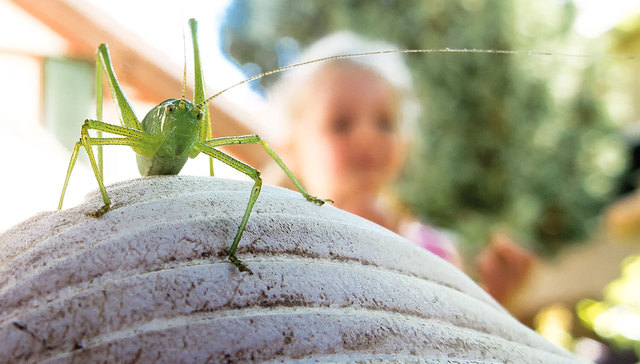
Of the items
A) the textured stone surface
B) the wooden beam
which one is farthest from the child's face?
the textured stone surface

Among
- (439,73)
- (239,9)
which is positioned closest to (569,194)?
(439,73)

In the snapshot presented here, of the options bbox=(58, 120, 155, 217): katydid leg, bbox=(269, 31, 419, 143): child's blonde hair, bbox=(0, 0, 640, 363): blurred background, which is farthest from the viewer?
bbox=(0, 0, 640, 363): blurred background

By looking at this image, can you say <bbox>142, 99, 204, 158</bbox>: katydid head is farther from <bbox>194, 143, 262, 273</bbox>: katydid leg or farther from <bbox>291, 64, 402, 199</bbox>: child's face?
<bbox>291, 64, 402, 199</bbox>: child's face

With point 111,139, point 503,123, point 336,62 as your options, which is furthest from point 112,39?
point 503,123

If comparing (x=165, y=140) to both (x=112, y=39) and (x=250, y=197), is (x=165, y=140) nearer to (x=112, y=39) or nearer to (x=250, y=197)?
(x=250, y=197)

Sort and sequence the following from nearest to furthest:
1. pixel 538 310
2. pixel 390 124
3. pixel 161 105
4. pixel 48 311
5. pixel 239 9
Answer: pixel 48 311, pixel 161 105, pixel 390 124, pixel 538 310, pixel 239 9

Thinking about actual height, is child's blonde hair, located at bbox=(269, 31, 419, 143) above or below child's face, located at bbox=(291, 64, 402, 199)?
above

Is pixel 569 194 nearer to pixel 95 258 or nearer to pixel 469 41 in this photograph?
pixel 469 41
